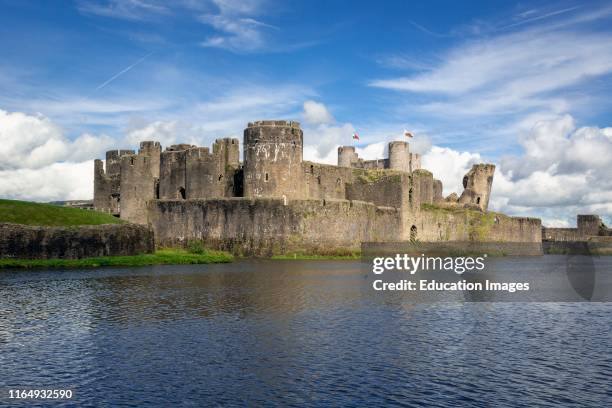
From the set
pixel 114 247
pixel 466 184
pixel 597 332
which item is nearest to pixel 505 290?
pixel 597 332

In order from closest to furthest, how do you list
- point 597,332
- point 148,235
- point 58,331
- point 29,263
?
point 58,331 → point 597,332 → point 29,263 → point 148,235

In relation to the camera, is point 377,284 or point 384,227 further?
point 384,227

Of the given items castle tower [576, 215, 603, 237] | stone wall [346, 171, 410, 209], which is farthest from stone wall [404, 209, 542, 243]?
castle tower [576, 215, 603, 237]

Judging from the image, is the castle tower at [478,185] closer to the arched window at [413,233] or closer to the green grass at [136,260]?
the arched window at [413,233]

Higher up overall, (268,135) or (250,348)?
(268,135)

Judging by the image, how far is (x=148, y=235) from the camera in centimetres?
4244

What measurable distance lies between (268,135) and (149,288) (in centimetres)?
2317

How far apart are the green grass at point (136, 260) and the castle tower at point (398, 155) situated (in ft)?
82.6

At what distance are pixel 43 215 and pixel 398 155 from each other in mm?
35958

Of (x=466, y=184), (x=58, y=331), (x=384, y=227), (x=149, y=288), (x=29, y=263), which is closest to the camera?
(x=58, y=331)

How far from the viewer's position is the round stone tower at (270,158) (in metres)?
46.9

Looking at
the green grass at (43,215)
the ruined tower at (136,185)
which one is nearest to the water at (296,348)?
the green grass at (43,215)

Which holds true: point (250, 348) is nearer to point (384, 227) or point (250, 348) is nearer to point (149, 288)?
point (149, 288)

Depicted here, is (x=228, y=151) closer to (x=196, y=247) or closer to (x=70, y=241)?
(x=196, y=247)
